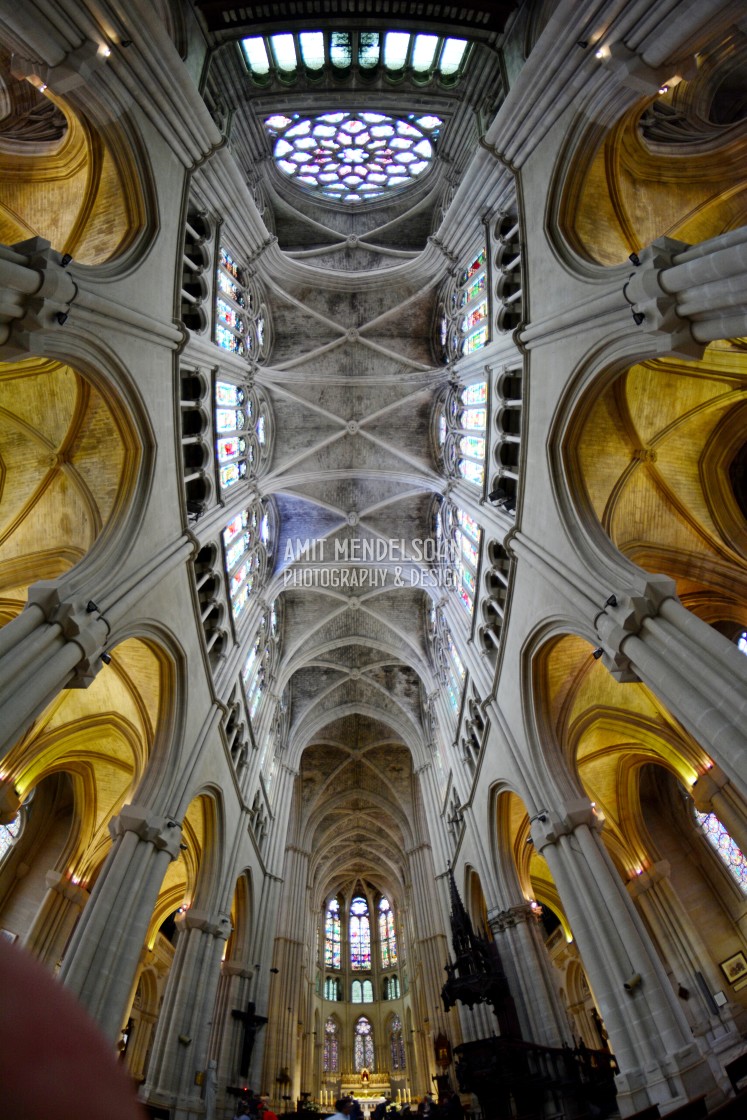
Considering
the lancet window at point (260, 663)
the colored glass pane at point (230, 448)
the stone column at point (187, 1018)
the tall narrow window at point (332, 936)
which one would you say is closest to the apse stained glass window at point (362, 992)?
the tall narrow window at point (332, 936)

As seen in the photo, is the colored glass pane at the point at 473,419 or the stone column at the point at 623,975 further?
the colored glass pane at the point at 473,419

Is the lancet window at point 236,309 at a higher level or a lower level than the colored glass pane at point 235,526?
higher

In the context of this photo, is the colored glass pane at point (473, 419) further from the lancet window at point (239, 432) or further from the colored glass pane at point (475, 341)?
the lancet window at point (239, 432)

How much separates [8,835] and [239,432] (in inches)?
471

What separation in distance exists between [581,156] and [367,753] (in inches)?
980

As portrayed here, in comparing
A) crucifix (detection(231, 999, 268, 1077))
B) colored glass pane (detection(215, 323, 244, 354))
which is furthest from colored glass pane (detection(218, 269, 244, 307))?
crucifix (detection(231, 999, 268, 1077))

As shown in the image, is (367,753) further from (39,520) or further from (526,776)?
(39,520)

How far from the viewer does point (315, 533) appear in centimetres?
2244

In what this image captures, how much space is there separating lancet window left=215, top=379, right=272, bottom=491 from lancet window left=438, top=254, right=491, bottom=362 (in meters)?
6.31

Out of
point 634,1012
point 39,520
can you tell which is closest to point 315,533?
point 39,520

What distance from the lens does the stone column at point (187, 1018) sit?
1066cm

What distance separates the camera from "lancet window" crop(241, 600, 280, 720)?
1783 cm

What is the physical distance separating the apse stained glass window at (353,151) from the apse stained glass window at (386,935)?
37.2 m

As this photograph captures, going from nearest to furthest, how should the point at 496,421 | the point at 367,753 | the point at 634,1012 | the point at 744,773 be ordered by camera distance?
the point at 744,773 → the point at 634,1012 → the point at 496,421 → the point at 367,753
